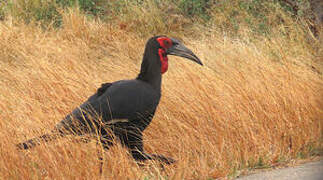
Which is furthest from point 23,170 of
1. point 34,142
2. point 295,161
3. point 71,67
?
point 71,67

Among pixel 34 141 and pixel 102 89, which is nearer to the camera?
pixel 34 141

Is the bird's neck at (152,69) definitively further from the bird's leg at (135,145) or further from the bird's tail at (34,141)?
the bird's tail at (34,141)

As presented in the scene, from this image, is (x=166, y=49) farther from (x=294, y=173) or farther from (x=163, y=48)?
(x=294, y=173)

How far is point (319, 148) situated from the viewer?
4016 mm

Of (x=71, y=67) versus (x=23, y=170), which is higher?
(x=71, y=67)

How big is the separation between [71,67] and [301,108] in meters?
2.98

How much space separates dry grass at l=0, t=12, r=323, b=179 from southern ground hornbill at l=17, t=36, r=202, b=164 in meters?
0.12

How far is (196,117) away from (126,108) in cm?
96

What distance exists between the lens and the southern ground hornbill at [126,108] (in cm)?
338

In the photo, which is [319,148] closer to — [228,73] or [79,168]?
[228,73]

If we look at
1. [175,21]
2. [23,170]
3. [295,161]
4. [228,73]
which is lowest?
[295,161]

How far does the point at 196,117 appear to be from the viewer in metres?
4.18

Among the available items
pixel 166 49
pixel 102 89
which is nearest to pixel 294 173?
pixel 166 49

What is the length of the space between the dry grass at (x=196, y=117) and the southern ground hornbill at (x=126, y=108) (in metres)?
0.12
